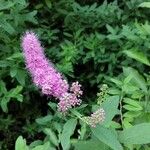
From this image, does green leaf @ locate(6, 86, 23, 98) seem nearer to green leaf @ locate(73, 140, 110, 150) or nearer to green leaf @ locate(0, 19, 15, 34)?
green leaf @ locate(0, 19, 15, 34)

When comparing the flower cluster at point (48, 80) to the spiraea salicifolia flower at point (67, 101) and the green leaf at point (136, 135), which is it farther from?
the green leaf at point (136, 135)

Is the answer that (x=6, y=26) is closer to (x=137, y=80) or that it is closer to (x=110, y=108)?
(x=137, y=80)

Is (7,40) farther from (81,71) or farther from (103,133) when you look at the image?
(103,133)

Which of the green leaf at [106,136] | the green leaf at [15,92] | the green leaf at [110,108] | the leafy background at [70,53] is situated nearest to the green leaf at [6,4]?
the leafy background at [70,53]

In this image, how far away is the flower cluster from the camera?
1.55 m

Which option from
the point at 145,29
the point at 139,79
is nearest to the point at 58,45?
the point at 145,29

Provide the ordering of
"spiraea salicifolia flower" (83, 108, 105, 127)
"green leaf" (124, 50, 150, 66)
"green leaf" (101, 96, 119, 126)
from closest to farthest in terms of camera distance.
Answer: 1. "spiraea salicifolia flower" (83, 108, 105, 127)
2. "green leaf" (101, 96, 119, 126)
3. "green leaf" (124, 50, 150, 66)

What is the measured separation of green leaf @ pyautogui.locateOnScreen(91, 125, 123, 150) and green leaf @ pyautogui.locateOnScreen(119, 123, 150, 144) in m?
0.07

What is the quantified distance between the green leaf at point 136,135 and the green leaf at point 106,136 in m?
0.07

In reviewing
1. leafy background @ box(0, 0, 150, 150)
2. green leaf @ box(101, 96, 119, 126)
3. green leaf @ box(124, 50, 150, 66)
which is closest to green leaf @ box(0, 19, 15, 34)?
leafy background @ box(0, 0, 150, 150)

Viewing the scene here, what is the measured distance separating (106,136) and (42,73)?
322 millimetres

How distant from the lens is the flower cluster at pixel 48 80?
5.09ft

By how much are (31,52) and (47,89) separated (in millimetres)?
264

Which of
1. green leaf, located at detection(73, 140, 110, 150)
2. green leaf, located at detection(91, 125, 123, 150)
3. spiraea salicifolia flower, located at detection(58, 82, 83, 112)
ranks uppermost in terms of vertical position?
A: spiraea salicifolia flower, located at detection(58, 82, 83, 112)
